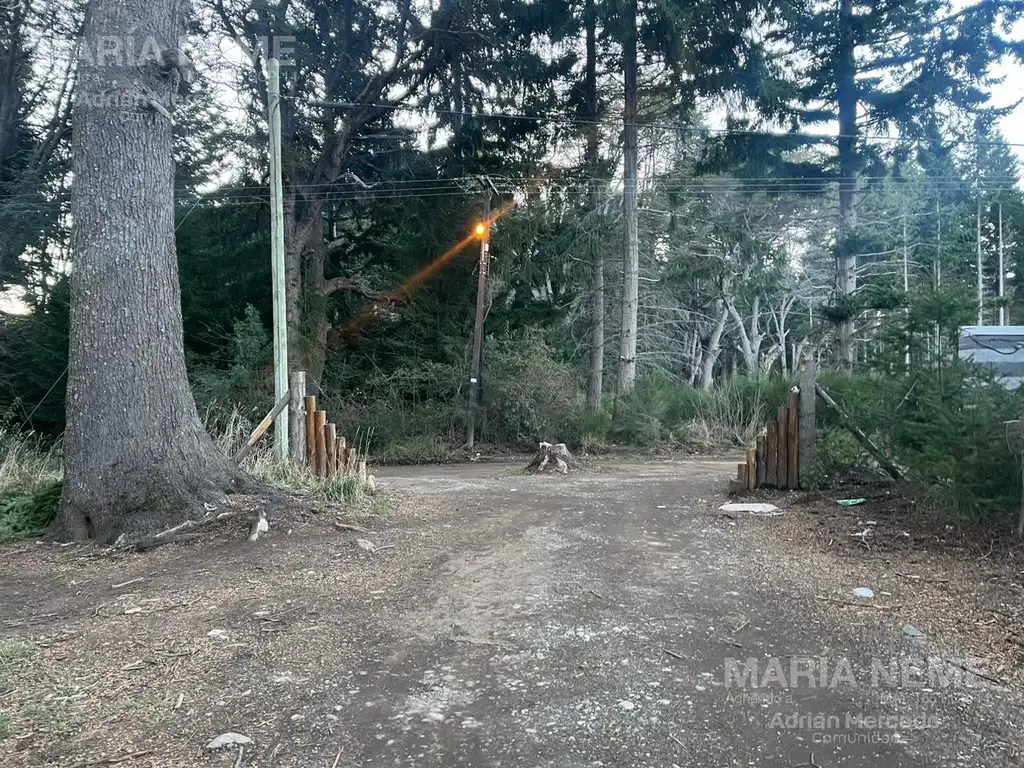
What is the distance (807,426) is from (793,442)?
25 centimetres

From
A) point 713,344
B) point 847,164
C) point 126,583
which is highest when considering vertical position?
point 847,164

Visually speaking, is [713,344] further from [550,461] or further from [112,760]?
[112,760]

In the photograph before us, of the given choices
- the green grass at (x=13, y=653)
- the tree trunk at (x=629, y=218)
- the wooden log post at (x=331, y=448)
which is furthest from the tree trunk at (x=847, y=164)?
the green grass at (x=13, y=653)

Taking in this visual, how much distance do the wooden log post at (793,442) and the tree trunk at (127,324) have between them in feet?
20.0

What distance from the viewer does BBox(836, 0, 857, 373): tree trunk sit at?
19016 millimetres

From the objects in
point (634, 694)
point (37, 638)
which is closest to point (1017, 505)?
point (634, 694)

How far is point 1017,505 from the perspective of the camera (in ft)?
17.0

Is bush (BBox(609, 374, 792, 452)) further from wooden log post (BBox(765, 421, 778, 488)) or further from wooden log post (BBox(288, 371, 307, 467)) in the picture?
wooden log post (BBox(288, 371, 307, 467))

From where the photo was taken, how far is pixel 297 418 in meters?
8.99

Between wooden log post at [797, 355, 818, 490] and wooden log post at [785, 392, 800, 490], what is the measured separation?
0.14 feet

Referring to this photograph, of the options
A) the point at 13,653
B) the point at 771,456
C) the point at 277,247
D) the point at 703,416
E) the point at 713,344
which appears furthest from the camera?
the point at 713,344

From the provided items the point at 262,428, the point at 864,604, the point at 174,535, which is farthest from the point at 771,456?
the point at 174,535

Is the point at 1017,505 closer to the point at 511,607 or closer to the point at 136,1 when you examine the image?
the point at 511,607

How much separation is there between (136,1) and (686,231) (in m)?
21.9
